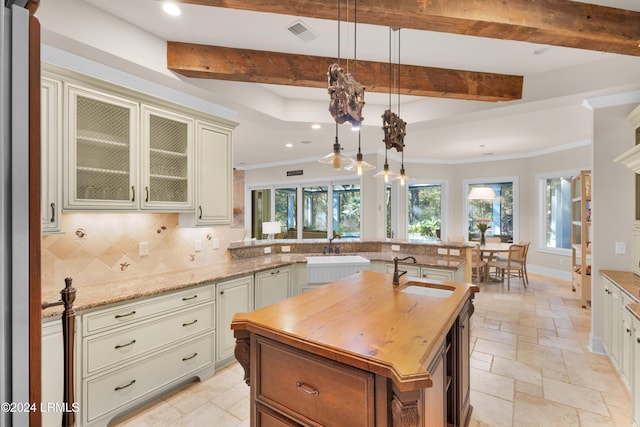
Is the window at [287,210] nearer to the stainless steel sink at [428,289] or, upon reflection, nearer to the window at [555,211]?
the stainless steel sink at [428,289]

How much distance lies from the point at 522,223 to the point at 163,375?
7820mm

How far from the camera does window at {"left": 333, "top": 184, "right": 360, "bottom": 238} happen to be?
22.1 ft

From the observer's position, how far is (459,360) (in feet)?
6.01

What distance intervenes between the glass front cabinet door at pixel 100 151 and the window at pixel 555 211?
306 inches

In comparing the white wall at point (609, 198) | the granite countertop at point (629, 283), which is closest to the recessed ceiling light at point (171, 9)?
the granite countertop at point (629, 283)

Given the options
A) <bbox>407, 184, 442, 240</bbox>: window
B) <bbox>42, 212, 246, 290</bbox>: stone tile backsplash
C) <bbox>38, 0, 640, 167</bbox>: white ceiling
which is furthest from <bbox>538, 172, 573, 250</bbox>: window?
<bbox>42, 212, 246, 290</bbox>: stone tile backsplash

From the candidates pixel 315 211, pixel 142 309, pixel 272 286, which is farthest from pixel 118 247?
pixel 315 211

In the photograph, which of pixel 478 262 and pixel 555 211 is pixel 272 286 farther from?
pixel 555 211

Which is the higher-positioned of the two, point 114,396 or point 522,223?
point 522,223

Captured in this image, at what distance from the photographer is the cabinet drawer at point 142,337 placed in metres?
2.01

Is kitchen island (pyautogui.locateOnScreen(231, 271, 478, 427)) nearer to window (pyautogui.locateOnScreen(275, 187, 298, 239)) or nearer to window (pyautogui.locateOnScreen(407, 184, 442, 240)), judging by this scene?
window (pyautogui.locateOnScreen(275, 187, 298, 239))

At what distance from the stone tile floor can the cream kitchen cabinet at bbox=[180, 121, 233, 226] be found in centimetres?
153

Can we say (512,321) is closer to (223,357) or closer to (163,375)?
(223,357)

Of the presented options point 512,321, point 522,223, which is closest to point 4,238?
point 512,321
